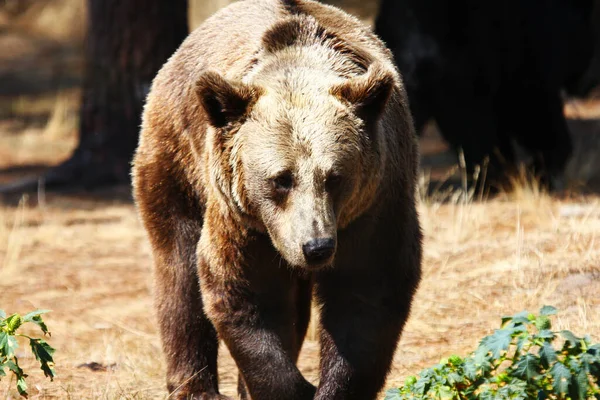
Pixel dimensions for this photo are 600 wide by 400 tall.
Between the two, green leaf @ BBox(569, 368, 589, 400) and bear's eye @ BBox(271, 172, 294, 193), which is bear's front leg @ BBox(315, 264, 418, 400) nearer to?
bear's eye @ BBox(271, 172, 294, 193)

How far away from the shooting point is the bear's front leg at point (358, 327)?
163 inches

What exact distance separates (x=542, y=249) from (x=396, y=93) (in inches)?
104

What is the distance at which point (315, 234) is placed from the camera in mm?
3701

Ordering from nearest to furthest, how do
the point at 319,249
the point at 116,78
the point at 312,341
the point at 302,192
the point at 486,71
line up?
the point at 319,249
the point at 302,192
the point at 312,341
the point at 486,71
the point at 116,78

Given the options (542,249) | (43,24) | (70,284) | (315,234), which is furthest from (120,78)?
(43,24)

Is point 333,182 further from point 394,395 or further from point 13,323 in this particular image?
point 13,323

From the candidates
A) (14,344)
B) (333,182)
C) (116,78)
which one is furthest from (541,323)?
(116,78)

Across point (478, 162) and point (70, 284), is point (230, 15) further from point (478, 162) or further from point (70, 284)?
point (478, 162)

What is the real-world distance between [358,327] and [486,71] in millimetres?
5702

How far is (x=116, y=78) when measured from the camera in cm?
1024

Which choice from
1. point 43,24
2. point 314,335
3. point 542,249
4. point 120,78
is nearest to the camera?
point 314,335

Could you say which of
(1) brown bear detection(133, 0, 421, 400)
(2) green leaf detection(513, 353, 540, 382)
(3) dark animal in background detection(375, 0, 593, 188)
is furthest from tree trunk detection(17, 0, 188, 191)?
(2) green leaf detection(513, 353, 540, 382)

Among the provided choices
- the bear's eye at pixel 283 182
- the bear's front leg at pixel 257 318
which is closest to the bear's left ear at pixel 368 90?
the bear's eye at pixel 283 182

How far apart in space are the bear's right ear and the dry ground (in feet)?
4.78
